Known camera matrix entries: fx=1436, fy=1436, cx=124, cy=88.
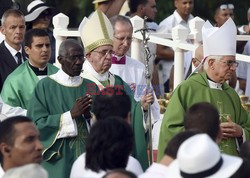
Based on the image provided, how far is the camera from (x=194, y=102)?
13.5 meters

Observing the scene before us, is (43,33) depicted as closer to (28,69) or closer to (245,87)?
(28,69)

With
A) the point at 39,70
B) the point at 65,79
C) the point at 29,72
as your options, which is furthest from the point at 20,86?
the point at 65,79

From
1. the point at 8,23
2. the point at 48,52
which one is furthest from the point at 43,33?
the point at 8,23

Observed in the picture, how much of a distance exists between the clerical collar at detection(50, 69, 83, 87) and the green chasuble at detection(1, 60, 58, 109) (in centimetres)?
56

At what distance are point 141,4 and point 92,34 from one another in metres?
3.71

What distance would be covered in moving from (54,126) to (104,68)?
97cm

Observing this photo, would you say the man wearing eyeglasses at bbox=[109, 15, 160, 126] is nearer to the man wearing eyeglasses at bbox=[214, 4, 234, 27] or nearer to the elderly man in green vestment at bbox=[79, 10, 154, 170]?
the elderly man in green vestment at bbox=[79, 10, 154, 170]

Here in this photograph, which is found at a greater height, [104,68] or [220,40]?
[220,40]

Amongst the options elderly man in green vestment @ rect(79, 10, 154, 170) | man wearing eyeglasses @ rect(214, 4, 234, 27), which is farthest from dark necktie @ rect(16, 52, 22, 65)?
man wearing eyeglasses @ rect(214, 4, 234, 27)

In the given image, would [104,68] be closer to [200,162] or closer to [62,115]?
[62,115]

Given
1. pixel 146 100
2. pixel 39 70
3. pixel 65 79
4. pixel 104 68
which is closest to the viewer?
pixel 65 79

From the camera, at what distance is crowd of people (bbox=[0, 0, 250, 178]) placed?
10.7 m

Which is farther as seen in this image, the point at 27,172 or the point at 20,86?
the point at 20,86

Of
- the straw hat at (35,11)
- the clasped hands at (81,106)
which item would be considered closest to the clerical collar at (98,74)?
the clasped hands at (81,106)
